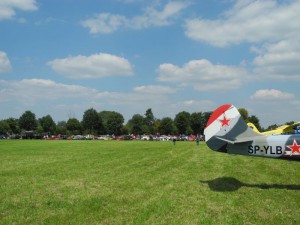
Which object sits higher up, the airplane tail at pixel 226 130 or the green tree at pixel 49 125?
the green tree at pixel 49 125

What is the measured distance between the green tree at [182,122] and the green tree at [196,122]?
2.04 metres

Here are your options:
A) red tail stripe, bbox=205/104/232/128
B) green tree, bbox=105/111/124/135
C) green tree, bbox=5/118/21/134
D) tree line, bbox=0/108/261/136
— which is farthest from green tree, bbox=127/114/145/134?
red tail stripe, bbox=205/104/232/128

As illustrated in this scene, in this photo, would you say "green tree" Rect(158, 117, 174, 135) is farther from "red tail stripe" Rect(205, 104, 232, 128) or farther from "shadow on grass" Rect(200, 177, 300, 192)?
"shadow on grass" Rect(200, 177, 300, 192)

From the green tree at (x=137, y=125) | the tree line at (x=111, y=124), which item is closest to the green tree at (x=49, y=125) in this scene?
the tree line at (x=111, y=124)

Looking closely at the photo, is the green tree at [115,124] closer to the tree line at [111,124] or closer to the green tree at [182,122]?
the tree line at [111,124]

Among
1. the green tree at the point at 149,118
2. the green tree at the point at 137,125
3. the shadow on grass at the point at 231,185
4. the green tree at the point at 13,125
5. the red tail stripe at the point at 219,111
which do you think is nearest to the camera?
the shadow on grass at the point at 231,185

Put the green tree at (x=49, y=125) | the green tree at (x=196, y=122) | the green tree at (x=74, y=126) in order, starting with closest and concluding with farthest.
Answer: the green tree at (x=196, y=122), the green tree at (x=49, y=125), the green tree at (x=74, y=126)

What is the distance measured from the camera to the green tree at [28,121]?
139 m

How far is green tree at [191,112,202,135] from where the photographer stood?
128500mm

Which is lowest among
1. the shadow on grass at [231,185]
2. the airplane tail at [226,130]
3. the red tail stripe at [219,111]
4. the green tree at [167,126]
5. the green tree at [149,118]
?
the shadow on grass at [231,185]

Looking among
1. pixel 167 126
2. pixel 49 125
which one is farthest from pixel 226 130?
pixel 49 125

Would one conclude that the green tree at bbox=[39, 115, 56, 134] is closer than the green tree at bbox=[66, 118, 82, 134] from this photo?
Yes

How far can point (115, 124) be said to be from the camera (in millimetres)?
134750

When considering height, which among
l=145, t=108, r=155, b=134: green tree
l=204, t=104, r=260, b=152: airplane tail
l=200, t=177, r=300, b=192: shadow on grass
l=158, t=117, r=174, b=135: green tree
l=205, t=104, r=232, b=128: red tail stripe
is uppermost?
l=145, t=108, r=155, b=134: green tree
